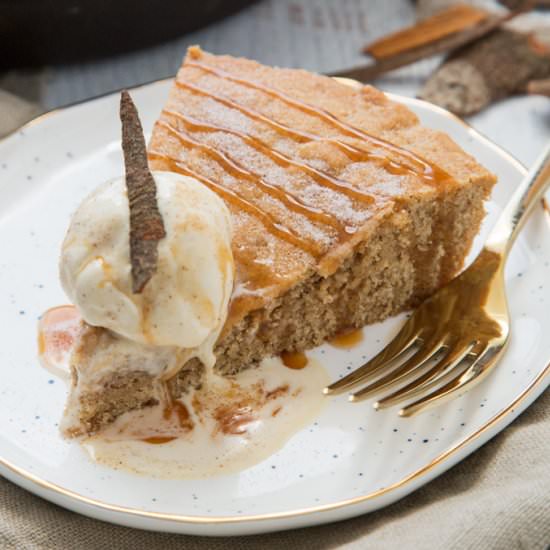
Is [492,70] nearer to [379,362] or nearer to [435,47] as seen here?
[435,47]

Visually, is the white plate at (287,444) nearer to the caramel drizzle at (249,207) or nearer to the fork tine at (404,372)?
the fork tine at (404,372)

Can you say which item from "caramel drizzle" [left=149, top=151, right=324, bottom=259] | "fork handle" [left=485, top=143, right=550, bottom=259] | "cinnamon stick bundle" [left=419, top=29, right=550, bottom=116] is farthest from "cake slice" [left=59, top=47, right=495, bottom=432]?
"cinnamon stick bundle" [left=419, top=29, right=550, bottom=116]

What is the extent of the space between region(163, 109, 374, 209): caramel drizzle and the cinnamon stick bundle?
1418 millimetres

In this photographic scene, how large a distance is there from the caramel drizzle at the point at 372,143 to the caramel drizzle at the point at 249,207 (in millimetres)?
410

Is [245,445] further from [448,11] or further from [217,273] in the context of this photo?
[448,11]

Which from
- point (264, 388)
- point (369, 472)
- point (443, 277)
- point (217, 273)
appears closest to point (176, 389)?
point (264, 388)

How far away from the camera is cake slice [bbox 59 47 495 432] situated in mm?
2752

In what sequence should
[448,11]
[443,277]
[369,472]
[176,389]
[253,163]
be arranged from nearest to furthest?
[369,472]
[176,389]
[253,163]
[443,277]
[448,11]

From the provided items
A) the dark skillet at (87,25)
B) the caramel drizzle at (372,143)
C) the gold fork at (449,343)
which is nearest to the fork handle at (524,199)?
the gold fork at (449,343)

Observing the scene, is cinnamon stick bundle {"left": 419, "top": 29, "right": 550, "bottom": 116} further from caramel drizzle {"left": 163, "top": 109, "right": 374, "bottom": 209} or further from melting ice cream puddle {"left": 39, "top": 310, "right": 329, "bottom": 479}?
melting ice cream puddle {"left": 39, "top": 310, "right": 329, "bottom": 479}

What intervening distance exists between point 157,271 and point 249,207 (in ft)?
1.73

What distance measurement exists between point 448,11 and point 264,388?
2703 mm

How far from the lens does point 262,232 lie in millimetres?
2809

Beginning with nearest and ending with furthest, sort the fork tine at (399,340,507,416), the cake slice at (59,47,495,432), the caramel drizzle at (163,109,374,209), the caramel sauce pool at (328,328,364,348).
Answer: the fork tine at (399,340,507,416) < the cake slice at (59,47,495,432) < the caramel drizzle at (163,109,374,209) < the caramel sauce pool at (328,328,364,348)
